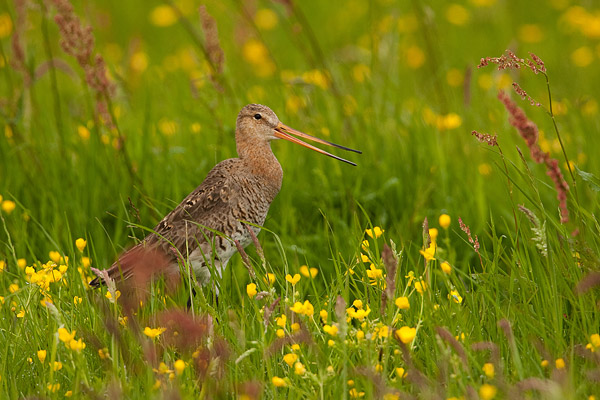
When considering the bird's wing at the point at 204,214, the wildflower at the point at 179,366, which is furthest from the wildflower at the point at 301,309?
the bird's wing at the point at 204,214

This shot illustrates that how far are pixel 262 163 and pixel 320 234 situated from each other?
1.73 feet

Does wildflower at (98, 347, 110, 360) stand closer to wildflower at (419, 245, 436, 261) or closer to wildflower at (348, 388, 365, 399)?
wildflower at (348, 388, 365, 399)

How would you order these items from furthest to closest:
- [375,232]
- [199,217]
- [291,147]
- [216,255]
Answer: [291,147] < [199,217] < [216,255] < [375,232]

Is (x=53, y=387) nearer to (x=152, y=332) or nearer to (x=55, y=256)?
(x=152, y=332)

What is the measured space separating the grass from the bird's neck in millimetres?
185

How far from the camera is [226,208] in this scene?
4.59 meters

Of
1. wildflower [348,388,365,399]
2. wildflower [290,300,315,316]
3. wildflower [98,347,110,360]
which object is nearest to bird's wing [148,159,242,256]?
wildflower [98,347,110,360]

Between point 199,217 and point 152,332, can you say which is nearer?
point 152,332

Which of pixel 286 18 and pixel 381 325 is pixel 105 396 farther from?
pixel 286 18

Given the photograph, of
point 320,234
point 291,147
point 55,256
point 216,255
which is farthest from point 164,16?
point 55,256

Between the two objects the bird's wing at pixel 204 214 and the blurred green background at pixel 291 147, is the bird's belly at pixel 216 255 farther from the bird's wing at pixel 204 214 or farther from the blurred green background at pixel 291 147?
the blurred green background at pixel 291 147

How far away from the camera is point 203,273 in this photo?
4.57 metres

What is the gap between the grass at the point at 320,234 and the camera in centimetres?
310

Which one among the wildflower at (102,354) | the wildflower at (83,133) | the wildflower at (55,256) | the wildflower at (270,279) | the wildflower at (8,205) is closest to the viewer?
the wildflower at (102,354)
